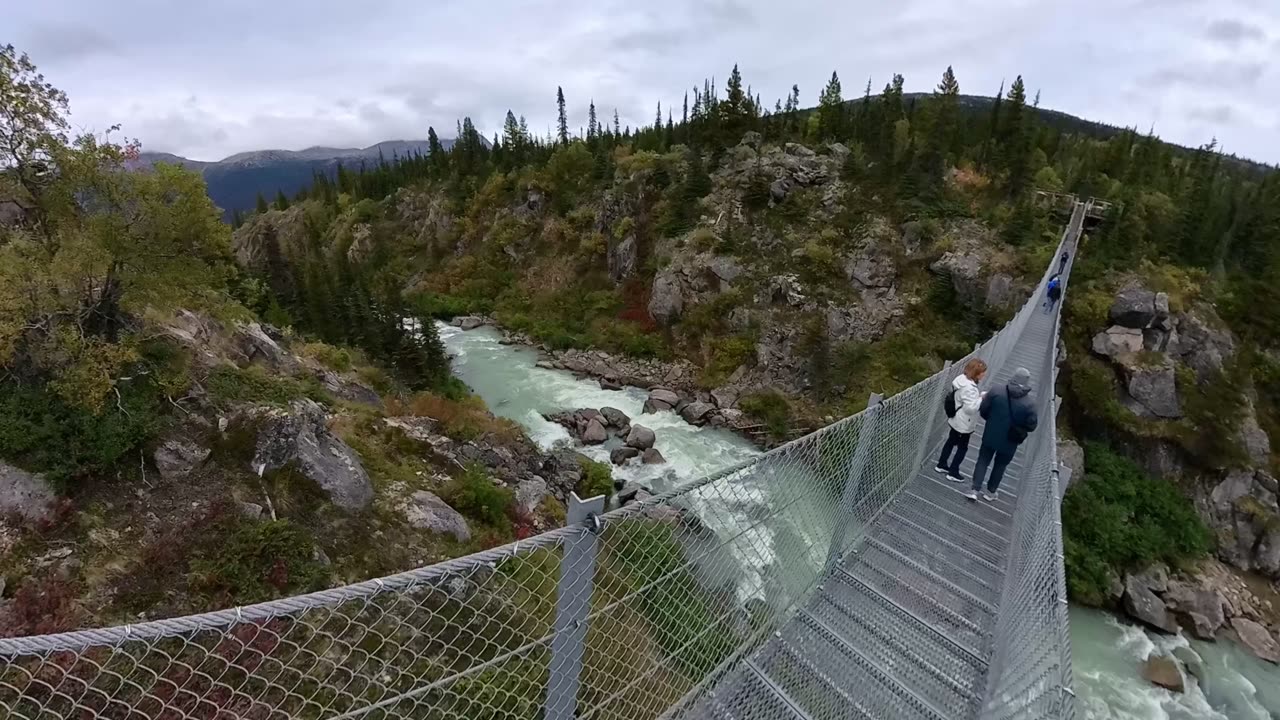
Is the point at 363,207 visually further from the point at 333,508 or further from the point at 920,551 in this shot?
the point at 920,551

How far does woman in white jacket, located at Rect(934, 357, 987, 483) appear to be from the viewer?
5.61 metres

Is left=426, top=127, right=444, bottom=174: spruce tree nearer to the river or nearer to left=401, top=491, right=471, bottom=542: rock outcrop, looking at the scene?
the river

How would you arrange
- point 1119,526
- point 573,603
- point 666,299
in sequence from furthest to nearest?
point 666,299, point 1119,526, point 573,603

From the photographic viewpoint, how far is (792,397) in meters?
21.2

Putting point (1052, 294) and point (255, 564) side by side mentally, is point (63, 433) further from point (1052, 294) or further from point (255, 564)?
point (1052, 294)

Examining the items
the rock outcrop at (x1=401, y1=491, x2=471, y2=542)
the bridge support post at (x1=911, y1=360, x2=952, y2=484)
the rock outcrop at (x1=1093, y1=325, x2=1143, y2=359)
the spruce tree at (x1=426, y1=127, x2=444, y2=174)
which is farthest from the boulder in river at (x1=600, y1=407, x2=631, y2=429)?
the spruce tree at (x1=426, y1=127, x2=444, y2=174)

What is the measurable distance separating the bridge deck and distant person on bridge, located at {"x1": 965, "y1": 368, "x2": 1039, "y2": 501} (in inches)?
22.0

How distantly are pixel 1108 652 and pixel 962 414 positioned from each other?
1075cm

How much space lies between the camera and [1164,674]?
11.3 m

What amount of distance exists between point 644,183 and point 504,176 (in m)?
14.9

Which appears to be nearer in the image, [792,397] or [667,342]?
[792,397]

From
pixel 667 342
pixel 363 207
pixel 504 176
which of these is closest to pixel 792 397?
pixel 667 342

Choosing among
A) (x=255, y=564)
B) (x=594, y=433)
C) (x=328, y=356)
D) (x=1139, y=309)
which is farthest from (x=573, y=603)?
(x=1139, y=309)

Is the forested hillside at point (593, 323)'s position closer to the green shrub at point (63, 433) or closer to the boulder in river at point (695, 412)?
the green shrub at point (63, 433)
